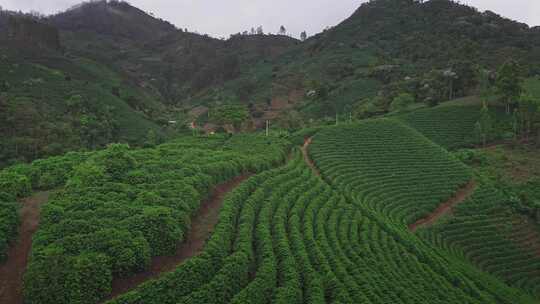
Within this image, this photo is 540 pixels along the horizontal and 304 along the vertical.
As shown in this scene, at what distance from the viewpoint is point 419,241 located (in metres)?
24.4

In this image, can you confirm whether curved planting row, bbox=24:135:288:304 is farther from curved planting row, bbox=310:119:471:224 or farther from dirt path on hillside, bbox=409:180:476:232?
dirt path on hillside, bbox=409:180:476:232

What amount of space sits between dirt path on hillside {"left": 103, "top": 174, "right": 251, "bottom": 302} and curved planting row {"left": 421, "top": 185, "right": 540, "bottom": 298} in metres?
14.3

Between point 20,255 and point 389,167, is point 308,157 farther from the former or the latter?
point 20,255

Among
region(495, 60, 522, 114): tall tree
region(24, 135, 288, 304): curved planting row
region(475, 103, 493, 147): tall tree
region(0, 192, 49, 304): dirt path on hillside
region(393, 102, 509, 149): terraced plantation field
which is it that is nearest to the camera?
region(24, 135, 288, 304): curved planting row

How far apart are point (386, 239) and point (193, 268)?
12.3 m

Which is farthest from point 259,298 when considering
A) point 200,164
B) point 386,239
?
point 200,164

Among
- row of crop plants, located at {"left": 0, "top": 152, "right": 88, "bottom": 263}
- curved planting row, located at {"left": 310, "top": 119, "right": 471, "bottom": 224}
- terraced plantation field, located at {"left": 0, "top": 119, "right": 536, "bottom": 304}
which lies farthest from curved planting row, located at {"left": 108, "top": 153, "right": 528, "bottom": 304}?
row of crop plants, located at {"left": 0, "top": 152, "right": 88, "bottom": 263}

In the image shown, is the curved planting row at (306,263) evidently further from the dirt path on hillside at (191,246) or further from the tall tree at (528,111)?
the tall tree at (528,111)

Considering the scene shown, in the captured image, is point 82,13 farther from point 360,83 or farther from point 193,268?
point 193,268

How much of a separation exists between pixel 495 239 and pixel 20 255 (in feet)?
89.2

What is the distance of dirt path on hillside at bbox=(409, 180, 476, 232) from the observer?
93.8 ft

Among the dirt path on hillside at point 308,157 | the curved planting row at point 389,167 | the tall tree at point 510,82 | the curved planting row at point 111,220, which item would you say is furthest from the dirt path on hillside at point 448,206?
the tall tree at point 510,82

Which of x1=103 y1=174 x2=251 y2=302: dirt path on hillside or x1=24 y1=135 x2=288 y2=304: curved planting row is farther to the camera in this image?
x1=103 y1=174 x2=251 y2=302: dirt path on hillside

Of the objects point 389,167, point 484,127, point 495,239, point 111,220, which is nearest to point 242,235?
point 111,220
